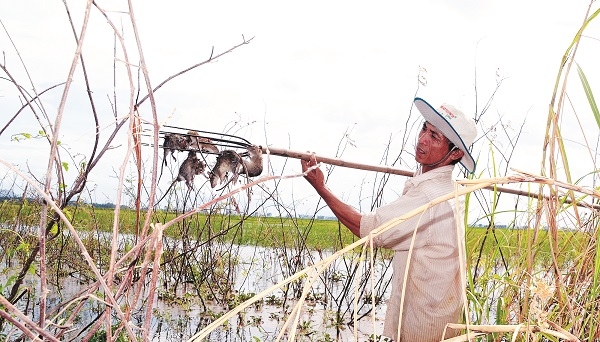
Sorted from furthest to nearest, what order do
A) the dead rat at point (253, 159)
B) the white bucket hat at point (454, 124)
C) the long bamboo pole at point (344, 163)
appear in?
the white bucket hat at point (454, 124) → the long bamboo pole at point (344, 163) → the dead rat at point (253, 159)

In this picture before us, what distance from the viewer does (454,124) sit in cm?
267

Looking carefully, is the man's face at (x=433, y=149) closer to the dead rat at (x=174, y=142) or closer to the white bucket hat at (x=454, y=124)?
the white bucket hat at (x=454, y=124)

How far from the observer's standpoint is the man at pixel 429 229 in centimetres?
256

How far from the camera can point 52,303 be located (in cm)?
564

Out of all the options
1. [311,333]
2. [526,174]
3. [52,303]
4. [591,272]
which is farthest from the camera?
[52,303]

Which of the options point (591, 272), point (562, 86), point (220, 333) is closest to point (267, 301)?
point (220, 333)

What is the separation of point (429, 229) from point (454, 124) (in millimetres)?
486

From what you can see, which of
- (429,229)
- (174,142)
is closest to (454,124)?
(429,229)


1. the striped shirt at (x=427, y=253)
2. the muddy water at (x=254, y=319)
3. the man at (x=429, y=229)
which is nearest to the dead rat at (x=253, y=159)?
the man at (x=429, y=229)

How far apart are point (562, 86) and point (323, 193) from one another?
1623 mm

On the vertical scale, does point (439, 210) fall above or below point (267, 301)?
above

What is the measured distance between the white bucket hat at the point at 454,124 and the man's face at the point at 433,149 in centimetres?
4

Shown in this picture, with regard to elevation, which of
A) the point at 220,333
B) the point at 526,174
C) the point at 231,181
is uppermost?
the point at 231,181

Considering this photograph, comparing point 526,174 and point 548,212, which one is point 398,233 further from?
point 526,174
